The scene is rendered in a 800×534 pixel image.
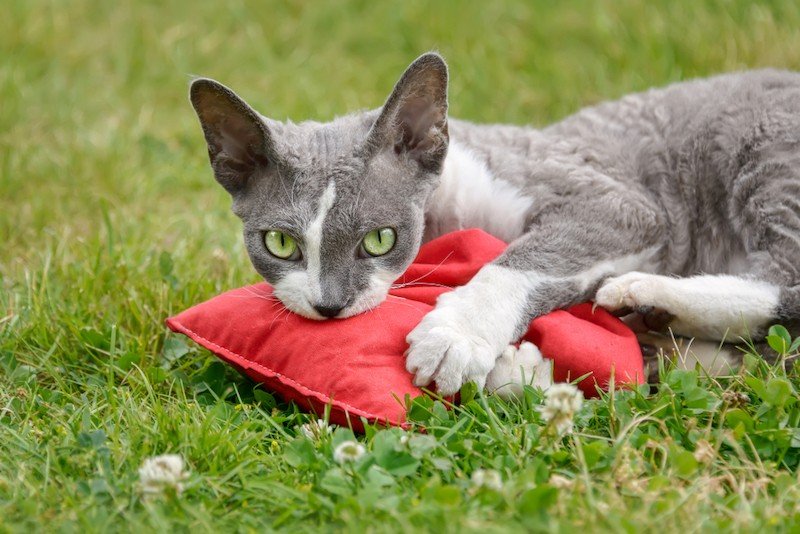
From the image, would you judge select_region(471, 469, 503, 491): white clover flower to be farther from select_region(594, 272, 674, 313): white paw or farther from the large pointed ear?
the large pointed ear

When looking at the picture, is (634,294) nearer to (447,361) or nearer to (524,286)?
(524,286)

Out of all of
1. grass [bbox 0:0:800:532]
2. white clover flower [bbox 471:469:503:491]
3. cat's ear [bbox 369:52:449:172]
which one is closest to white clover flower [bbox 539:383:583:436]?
grass [bbox 0:0:800:532]

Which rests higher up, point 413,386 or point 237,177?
point 237,177

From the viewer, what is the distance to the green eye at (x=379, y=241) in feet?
8.57

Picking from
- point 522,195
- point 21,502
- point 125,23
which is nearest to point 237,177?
point 522,195

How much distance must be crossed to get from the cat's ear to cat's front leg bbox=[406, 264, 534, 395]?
0.41 meters

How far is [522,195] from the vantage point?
3.04m

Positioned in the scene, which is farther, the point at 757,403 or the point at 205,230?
the point at 205,230

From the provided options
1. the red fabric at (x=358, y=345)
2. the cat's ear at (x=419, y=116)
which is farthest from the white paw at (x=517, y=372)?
the cat's ear at (x=419, y=116)

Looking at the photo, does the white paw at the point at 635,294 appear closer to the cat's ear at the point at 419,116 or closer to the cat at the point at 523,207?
the cat at the point at 523,207

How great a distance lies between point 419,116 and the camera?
9.07 ft

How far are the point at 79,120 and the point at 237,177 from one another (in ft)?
8.31

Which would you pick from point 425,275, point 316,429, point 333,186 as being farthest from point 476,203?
point 316,429

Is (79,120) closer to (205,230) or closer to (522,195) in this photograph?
(205,230)
